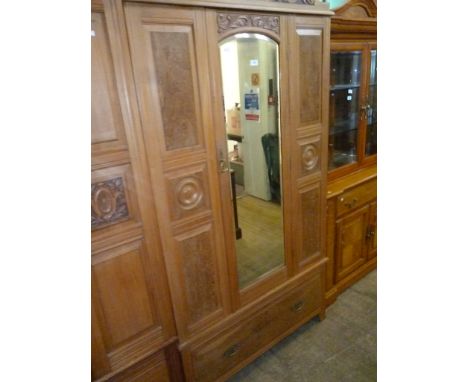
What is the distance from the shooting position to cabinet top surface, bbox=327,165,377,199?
79.9 inches

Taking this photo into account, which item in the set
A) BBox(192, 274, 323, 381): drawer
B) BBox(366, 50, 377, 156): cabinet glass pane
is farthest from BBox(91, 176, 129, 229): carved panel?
BBox(366, 50, 377, 156): cabinet glass pane

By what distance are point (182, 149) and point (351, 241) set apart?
1.61 m

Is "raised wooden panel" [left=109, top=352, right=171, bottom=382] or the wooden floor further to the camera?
the wooden floor

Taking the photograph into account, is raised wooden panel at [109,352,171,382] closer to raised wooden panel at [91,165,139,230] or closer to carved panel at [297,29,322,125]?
raised wooden panel at [91,165,139,230]

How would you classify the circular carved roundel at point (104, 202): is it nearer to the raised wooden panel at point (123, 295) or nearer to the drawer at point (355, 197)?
the raised wooden panel at point (123, 295)

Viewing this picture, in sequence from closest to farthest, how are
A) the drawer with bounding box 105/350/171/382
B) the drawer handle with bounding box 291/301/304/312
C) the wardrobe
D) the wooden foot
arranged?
the wardrobe
the drawer with bounding box 105/350/171/382
the drawer handle with bounding box 291/301/304/312
the wooden foot

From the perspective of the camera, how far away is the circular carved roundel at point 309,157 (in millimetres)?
1635

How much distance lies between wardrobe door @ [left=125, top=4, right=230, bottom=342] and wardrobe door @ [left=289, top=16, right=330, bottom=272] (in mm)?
484

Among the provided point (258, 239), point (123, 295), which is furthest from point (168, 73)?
point (258, 239)

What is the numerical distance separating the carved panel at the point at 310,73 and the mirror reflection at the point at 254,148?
0.14 m

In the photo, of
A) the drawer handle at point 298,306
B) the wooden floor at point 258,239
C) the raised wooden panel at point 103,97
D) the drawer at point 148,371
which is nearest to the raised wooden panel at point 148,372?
the drawer at point 148,371

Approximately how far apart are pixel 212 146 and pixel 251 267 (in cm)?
73
